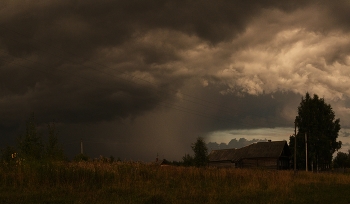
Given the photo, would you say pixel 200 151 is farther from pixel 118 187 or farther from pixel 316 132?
pixel 118 187

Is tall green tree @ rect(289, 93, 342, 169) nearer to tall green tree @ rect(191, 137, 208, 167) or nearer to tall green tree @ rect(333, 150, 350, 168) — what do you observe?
→ tall green tree @ rect(191, 137, 208, 167)

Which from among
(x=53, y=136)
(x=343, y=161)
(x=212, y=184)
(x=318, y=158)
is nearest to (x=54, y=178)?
(x=53, y=136)

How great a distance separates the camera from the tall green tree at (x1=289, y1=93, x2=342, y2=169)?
61.5 m

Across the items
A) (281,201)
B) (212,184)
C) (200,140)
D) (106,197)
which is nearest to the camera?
(106,197)

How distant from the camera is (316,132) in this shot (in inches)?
2472

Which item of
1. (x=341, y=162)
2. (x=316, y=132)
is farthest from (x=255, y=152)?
(x=341, y=162)

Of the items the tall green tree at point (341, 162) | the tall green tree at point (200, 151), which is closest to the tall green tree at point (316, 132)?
the tall green tree at point (200, 151)

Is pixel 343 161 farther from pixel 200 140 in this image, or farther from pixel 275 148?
pixel 200 140

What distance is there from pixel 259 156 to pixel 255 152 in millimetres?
1935

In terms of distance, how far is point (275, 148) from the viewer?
63.6 m

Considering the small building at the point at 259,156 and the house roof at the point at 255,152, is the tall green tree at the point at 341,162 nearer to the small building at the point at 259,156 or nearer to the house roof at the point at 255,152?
Answer: the small building at the point at 259,156

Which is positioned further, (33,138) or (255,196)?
(33,138)

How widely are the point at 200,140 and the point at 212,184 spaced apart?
108 ft

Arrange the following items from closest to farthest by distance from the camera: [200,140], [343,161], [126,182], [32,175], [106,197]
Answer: [106,197] < [32,175] < [126,182] < [200,140] < [343,161]
